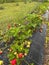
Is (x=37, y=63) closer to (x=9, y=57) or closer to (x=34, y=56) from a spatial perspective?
(x=34, y=56)

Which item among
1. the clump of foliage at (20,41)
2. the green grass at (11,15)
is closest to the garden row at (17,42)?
the clump of foliage at (20,41)

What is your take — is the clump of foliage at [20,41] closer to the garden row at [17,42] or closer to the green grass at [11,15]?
the garden row at [17,42]

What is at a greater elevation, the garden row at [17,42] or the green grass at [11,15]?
the garden row at [17,42]

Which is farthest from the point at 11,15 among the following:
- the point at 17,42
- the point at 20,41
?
the point at 17,42

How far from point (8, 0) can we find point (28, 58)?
1666 cm

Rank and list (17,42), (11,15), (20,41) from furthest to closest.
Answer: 1. (11,15)
2. (20,41)
3. (17,42)

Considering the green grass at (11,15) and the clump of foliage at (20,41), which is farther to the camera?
the green grass at (11,15)

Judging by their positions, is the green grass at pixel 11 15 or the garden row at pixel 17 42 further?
the green grass at pixel 11 15

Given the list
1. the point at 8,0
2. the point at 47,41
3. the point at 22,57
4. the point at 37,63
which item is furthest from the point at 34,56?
the point at 8,0

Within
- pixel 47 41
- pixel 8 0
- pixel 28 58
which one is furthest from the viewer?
pixel 8 0

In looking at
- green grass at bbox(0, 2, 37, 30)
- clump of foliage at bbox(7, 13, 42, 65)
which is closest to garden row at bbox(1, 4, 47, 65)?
clump of foliage at bbox(7, 13, 42, 65)

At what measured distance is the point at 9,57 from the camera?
15.6 ft

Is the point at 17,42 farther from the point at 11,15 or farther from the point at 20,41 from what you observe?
the point at 11,15

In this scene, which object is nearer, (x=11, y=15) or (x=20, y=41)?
(x=20, y=41)
